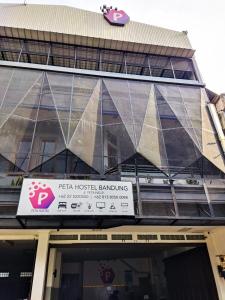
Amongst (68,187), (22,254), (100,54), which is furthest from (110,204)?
(100,54)

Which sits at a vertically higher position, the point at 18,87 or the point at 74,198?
the point at 18,87

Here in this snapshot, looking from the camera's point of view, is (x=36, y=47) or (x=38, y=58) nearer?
(x=36, y=47)

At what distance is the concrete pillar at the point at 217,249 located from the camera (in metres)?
7.91

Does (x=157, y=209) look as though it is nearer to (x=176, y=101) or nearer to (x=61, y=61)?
(x=176, y=101)

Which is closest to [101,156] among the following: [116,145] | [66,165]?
[116,145]

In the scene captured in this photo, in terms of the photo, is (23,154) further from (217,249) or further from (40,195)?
(217,249)

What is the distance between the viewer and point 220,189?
7.71 meters

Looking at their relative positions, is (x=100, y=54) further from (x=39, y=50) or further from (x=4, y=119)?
(x=4, y=119)

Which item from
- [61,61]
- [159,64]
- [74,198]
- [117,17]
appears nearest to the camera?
[74,198]

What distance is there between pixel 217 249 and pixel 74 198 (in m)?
5.63

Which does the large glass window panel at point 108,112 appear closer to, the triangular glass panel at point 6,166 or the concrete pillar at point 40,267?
the triangular glass panel at point 6,166

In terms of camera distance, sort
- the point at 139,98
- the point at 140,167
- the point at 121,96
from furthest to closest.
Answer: the point at 139,98, the point at 121,96, the point at 140,167

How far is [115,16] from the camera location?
12984mm

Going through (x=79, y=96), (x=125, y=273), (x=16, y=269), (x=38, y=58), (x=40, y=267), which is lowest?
(x=40, y=267)
